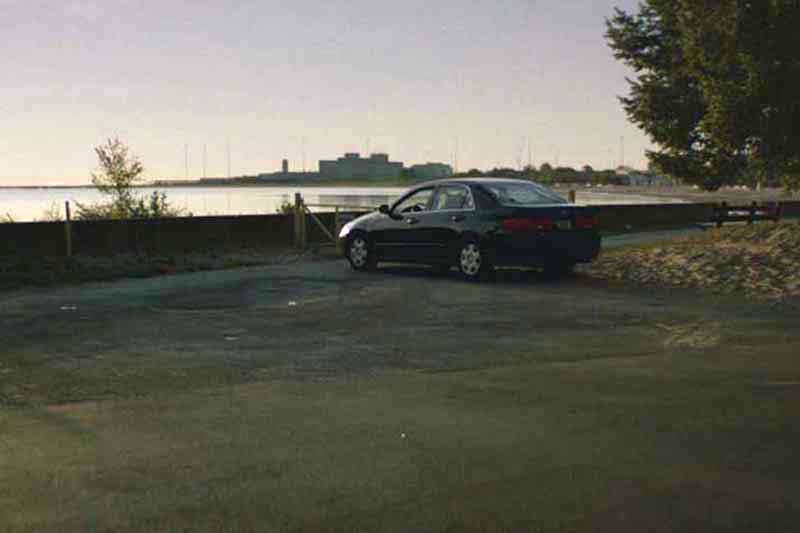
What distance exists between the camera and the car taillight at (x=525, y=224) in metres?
15.3

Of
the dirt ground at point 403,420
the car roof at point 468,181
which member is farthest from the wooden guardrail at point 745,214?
the dirt ground at point 403,420

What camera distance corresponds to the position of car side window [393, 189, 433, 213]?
17342mm

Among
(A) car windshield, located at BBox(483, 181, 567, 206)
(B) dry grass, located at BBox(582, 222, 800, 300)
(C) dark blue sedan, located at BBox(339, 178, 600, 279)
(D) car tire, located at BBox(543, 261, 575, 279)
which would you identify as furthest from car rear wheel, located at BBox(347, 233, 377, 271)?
(B) dry grass, located at BBox(582, 222, 800, 300)

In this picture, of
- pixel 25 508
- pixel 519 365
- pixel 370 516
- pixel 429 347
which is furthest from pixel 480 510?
pixel 429 347

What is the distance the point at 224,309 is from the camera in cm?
1277

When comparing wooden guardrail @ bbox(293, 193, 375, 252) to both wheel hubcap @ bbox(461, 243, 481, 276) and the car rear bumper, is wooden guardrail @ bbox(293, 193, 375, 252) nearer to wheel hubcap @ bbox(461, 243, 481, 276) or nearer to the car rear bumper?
wheel hubcap @ bbox(461, 243, 481, 276)

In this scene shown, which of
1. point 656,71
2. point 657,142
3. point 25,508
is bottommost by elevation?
point 25,508

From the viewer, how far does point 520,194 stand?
629 inches

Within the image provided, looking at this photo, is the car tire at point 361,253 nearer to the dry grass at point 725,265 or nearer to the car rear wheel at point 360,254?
the car rear wheel at point 360,254

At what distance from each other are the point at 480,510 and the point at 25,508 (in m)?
2.18

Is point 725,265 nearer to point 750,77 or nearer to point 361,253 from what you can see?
point 750,77

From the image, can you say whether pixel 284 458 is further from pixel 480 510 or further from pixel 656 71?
pixel 656 71

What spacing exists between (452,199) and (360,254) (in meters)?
2.45

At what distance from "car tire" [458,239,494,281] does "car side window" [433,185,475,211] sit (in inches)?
25.6
